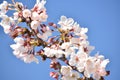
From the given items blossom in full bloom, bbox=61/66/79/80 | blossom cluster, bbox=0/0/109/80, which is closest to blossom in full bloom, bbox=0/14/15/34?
blossom cluster, bbox=0/0/109/80

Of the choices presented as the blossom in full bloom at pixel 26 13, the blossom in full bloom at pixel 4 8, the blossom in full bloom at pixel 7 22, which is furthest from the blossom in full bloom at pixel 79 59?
the blossom in full bloom at pixel 4 8

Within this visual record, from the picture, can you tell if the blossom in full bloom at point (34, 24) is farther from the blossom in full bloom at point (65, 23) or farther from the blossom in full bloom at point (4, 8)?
the blossom in full bloom at point (4, 8)

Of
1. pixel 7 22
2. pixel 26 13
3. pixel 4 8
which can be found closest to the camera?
pixel 26 13

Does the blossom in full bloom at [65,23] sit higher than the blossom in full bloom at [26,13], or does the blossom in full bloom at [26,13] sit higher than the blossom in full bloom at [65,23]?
the blossom in full bloom at [65,23]

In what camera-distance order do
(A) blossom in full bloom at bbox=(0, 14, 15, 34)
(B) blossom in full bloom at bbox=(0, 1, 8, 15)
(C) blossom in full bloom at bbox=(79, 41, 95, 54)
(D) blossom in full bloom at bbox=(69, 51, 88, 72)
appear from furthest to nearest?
(B) blossom in full bloom at bbox=(0, 1, 8, 15), (A) blossom in full bloom at bbox=(0, 14, 15, 34), (C) blossom in full bloom at bbox=(79, 41, 95, 54), (D) blossom in full bloom at bbox=(69, 51, 88, 72)

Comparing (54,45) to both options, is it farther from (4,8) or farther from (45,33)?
(4,8)

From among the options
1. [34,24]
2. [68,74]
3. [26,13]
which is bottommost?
[68,74]

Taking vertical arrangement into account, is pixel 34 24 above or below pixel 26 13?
below

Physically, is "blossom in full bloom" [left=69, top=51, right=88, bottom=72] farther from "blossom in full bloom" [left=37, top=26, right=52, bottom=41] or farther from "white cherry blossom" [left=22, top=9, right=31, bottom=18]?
"white cherry blossom" [left=22, top=9, right=31, bottom=18]

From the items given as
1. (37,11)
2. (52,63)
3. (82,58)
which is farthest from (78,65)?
(37,11)

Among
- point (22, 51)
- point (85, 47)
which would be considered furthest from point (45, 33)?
point (85, 47)
